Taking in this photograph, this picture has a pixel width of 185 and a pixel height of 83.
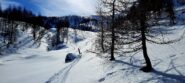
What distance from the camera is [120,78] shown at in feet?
51.3

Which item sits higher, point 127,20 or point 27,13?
point 27,13

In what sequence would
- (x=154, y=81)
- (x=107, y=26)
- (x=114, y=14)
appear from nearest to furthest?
1. (x=154, y=81)
2. (x=114, y=14)
3. (x=107, y=26)

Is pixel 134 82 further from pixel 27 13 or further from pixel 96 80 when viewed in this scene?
pixel 27 13

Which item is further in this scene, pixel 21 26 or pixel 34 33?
pixel 21 26

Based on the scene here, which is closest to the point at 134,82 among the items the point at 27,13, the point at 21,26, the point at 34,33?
the point at 34,33

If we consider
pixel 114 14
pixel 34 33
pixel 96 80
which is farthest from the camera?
pixel 34 33

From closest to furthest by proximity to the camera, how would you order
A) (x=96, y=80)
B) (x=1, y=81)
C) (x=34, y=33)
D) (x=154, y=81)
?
(x=154, y=81)
(x=96, y=80)
(x=1, y=81)
(x=34, y=33)

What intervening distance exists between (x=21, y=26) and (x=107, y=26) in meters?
98.0

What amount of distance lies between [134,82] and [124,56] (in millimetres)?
9439

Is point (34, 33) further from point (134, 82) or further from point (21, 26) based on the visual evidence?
point (134, 82)

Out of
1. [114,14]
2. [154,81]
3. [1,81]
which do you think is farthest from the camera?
[1,81]

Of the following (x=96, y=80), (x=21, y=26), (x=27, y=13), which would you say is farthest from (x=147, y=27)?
(x=27, y=13)

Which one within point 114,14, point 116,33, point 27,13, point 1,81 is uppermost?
point 27,13

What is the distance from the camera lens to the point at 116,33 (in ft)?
74.4
